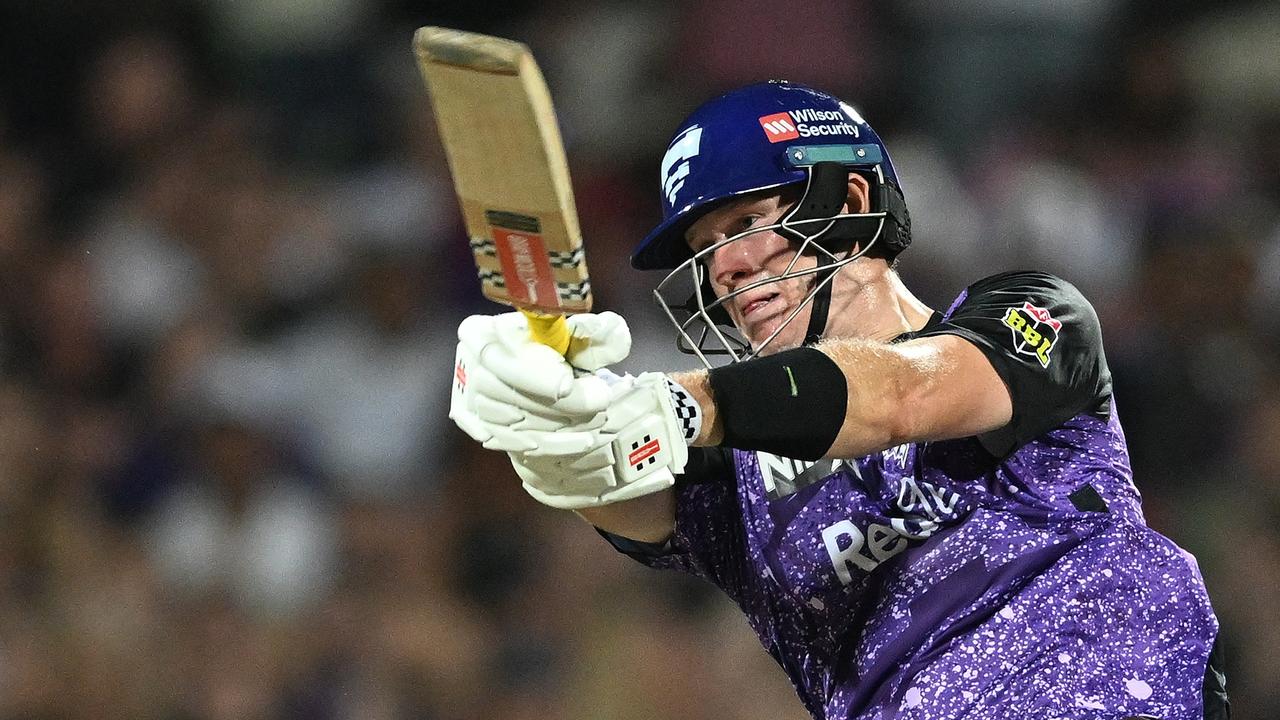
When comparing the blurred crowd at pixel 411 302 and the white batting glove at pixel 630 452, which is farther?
the blurred crowd at pixel 411 302

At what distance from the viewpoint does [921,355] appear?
295cm

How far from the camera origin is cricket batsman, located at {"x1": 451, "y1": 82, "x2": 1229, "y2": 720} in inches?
107

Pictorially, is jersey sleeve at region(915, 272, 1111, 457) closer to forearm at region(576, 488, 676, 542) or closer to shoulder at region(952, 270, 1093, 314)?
shoulder at region(952, 270, 1093, 314)

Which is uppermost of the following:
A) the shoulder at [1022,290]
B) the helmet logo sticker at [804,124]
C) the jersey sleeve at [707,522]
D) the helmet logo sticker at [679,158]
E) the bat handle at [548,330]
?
the bat handle at [548,330]

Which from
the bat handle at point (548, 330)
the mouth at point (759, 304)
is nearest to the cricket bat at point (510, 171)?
the bat handle at point (548, 330)

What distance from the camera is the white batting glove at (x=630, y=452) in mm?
2650

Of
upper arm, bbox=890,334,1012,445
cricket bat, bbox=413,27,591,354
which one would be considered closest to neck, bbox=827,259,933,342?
upper arm, bbox=890,334,1012,445

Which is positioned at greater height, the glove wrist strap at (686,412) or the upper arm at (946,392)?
the glove wrist strap at (686,412)

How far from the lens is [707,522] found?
13.1ft

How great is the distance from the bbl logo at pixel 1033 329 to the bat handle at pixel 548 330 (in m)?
0.98

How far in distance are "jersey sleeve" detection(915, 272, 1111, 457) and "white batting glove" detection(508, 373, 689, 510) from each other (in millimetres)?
686

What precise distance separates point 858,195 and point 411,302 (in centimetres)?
376

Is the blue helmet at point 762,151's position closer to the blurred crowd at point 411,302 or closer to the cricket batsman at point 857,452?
the cricket batsman at point 857,452

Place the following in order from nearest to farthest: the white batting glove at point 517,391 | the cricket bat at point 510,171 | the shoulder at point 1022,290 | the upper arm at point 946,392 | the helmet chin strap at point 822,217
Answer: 1. the cricket bat at point 510,171
2. the white batting glove at point 517,391
3. the upper arm at point 946,392
4. the shoulder at point 1022,290
5. the helmet chin strap at point 822,217
